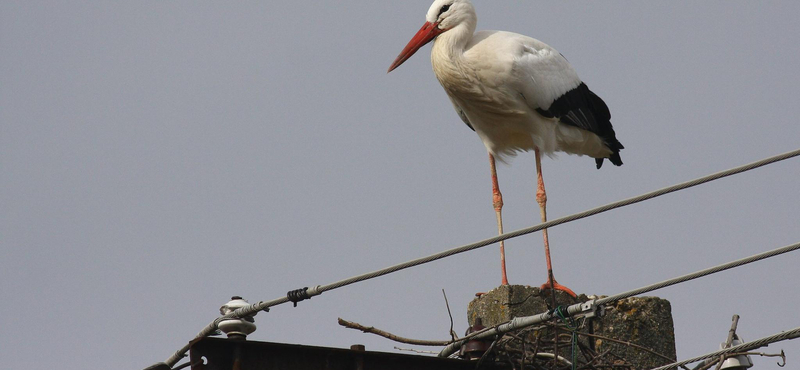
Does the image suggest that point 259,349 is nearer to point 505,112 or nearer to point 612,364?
point 612,364

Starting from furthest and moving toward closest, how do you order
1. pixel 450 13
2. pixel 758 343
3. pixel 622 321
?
pixel 450 13 < pixel 622 321 < pixel 758 343

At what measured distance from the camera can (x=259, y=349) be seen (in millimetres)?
5547

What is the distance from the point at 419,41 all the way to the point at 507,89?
0.95 m

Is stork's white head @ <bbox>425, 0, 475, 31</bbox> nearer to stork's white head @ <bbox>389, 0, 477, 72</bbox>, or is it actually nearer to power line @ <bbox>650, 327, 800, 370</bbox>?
stork's white head @ <bbox>389, 0, 477, 72</bbox>

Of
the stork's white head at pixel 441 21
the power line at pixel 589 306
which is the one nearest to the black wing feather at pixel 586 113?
the stork's white head at pixel 441 21

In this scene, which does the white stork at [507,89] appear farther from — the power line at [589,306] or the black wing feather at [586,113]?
the power line at [589,306]

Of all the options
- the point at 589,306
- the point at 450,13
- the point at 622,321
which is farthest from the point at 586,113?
the point at 589,306

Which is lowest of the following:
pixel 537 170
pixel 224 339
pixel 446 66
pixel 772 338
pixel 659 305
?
pixel 772 338

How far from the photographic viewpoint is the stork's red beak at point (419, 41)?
9.92 meters

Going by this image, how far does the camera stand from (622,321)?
7.06 meters

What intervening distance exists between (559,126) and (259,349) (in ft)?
16.3

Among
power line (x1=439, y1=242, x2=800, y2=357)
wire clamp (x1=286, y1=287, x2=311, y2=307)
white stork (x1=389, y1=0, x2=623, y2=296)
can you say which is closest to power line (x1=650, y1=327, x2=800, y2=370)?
power line (x1=439, y1=242, x2=800, y2=357)

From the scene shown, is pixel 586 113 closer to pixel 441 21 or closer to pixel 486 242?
pixel 441 21

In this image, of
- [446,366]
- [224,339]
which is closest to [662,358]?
[446,366]
